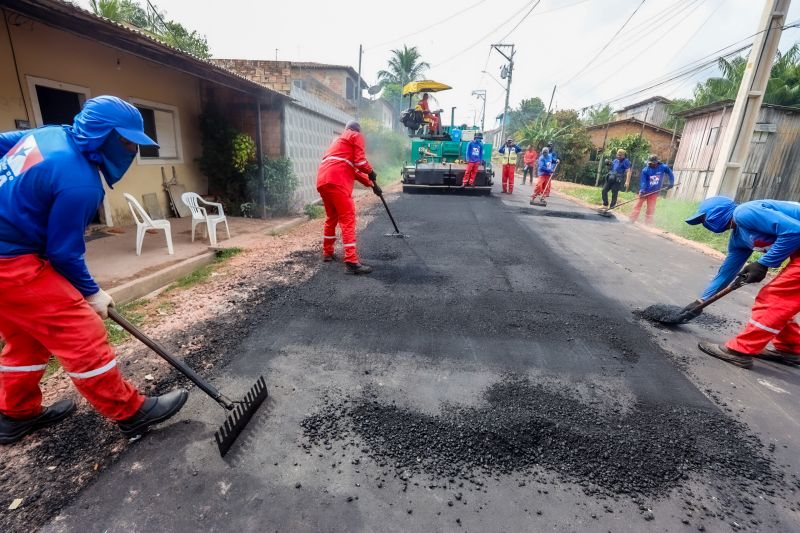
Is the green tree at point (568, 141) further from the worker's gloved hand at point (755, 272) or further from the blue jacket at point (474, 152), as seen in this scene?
the worker's gloved hand at point (755, 272)

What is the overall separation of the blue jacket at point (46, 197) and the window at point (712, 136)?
16.6m

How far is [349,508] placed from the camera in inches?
70.1

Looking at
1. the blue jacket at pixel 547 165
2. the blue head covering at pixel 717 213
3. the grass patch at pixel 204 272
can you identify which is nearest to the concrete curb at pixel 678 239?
the blue jacket at pixel 547 165

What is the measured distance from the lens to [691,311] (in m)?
3.68

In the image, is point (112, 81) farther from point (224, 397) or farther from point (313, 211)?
point (224, 397)

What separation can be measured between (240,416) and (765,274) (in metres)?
4.08

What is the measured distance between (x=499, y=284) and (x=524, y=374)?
1867 mm

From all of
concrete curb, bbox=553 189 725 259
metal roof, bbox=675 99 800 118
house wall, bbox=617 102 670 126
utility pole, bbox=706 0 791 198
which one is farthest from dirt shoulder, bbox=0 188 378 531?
house wall, bbox=617 102 670 126

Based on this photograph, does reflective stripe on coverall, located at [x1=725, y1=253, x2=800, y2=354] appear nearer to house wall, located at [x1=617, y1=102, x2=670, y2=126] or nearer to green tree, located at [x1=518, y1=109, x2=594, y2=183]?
green tree, located at [x1=518, y1=109, x2=594, y2=183]

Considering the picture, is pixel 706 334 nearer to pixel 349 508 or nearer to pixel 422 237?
pixel 349 508

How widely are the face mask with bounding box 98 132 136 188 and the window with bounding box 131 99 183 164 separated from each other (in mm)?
5443

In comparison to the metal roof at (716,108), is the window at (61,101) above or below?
below

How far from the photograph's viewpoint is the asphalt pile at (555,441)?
2.01 m

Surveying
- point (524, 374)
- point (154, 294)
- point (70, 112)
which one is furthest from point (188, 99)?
point (524, 374)
